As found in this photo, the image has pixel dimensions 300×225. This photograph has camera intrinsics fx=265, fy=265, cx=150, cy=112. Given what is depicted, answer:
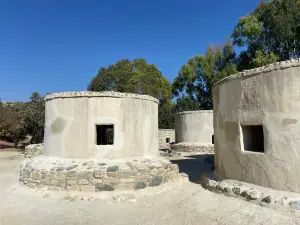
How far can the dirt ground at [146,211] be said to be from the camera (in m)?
5.21

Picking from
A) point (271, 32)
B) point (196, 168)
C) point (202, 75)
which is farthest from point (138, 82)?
point (196, 168)

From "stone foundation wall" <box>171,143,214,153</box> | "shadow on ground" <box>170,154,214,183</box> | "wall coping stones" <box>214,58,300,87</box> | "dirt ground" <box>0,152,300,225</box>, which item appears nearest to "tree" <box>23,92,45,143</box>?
"stone foundation wall" <box>171,143,214,153</box>

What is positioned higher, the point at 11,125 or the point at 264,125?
the point at 11,125

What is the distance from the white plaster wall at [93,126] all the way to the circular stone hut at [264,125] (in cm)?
251

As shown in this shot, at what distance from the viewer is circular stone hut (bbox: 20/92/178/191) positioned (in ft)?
23.3

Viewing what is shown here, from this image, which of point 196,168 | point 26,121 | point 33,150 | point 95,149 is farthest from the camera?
point 26,121

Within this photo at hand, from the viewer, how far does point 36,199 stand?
268 inches

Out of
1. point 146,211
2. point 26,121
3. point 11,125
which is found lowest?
point 146,211

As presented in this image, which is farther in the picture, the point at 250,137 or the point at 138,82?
the point at 138,82

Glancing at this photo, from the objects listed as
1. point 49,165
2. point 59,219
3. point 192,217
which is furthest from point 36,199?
point 192,217

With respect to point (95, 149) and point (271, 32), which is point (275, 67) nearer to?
point (95, 149)

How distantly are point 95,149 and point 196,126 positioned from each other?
12105 mm

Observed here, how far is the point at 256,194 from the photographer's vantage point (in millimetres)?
5875

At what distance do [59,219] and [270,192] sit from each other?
14.8 feet
